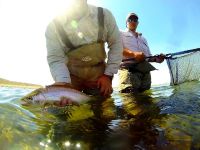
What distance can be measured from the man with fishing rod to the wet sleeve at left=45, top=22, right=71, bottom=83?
365 centimetres

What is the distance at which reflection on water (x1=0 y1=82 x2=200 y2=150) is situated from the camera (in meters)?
3.43

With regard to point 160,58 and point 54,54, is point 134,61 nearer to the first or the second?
point 160,58

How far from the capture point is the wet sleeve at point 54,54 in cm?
561

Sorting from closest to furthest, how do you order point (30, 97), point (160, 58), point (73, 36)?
point (30, 97) → point (73, 36) → point (160, 58)

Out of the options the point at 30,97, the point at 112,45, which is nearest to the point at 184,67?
the point at 112,45

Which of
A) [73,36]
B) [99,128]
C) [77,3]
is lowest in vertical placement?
[99,128]

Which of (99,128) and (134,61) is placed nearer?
(99,128)

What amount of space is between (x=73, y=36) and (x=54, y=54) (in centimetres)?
45

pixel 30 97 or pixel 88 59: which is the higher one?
pixel 88 59

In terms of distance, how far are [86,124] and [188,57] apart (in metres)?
7.22

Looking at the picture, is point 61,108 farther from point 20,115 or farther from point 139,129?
point 139,129

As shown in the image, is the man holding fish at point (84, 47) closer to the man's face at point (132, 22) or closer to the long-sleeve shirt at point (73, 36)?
the long-sleeve shirt at point (73, 36)

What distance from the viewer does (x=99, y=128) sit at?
164 inches

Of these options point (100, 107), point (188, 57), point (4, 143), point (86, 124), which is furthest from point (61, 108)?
point (188, 57)
